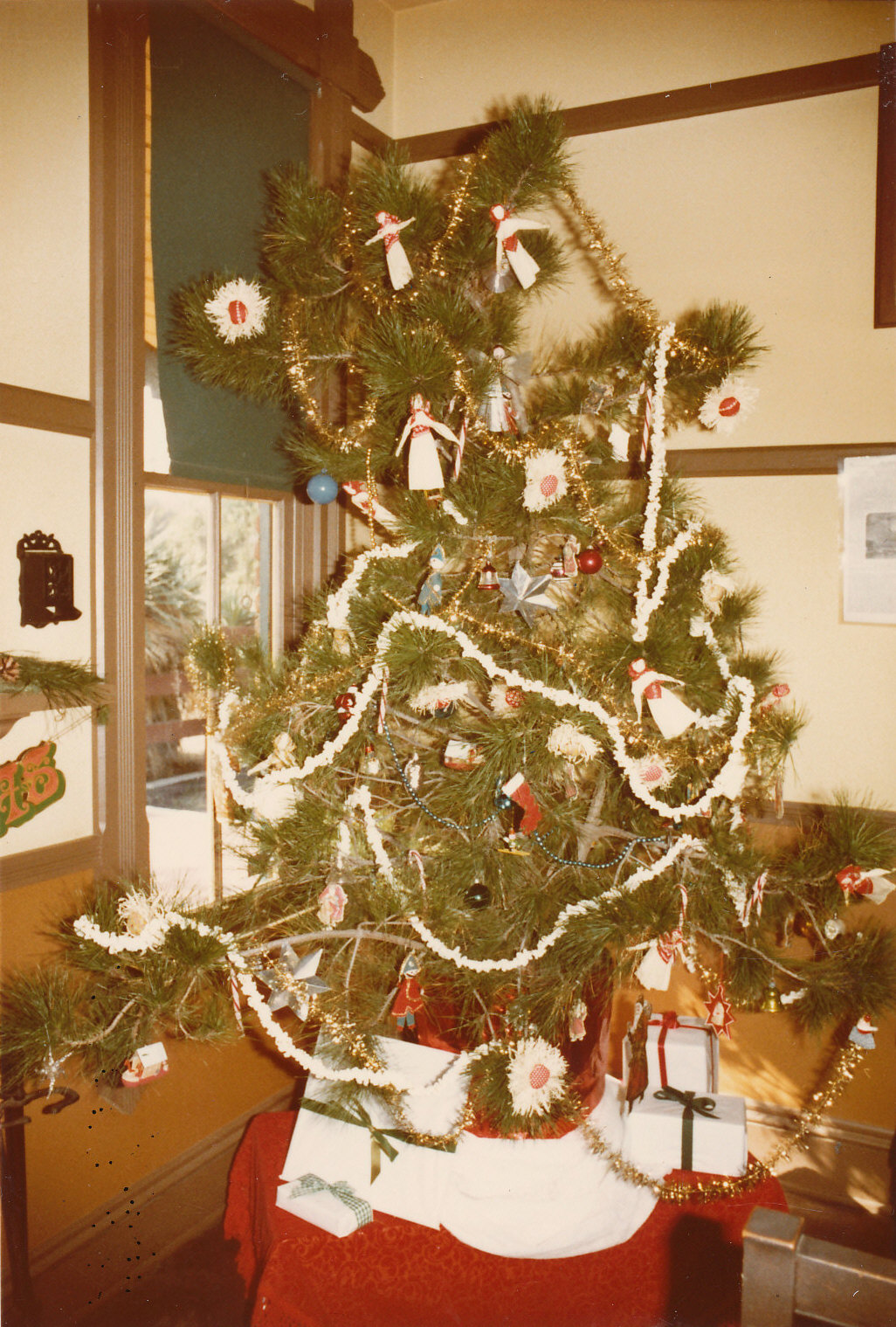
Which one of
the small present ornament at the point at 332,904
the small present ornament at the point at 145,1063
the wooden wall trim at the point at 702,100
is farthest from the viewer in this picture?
the wooden wall trim at the point at 702,100

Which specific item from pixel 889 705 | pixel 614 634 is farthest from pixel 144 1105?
pixel 889 705

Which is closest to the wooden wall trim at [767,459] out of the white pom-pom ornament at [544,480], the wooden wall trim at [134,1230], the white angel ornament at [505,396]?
the white angel ornament at [505,396]

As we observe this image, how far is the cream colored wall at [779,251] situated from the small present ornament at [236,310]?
104cm

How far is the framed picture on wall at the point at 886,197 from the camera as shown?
6.30 feet

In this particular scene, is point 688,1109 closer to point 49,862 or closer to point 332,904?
point 332,904

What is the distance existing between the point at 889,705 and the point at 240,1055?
5.87 ft

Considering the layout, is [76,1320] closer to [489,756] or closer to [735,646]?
[489,756]

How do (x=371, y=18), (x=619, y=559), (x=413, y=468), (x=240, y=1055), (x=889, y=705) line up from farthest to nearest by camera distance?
(x=371, y=18)
(x=240, y=1055)
(x=889, y=705)
(x=619, y=559)
(x=413, y=468)

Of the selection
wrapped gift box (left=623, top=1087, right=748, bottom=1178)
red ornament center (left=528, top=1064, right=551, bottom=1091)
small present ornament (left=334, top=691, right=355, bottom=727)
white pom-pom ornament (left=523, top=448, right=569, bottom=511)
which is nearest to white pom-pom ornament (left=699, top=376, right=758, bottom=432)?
white pom-pom ornament (left=523, top=448, right=569, bottom=511)

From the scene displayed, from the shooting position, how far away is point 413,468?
4.65 feet

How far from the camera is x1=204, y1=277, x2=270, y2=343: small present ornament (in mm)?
1534

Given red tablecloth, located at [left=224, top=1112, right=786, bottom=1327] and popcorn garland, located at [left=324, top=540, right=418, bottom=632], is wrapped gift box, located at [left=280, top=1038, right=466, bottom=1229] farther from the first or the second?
popcorn garland, located at [left=324, top=540, right=418, bottom=632]

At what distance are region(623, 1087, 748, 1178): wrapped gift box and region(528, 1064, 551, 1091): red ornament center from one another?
296 mm

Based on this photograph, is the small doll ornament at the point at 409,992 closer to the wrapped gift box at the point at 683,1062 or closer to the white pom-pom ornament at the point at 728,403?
the wrapped gift box at the point at 683,1062
